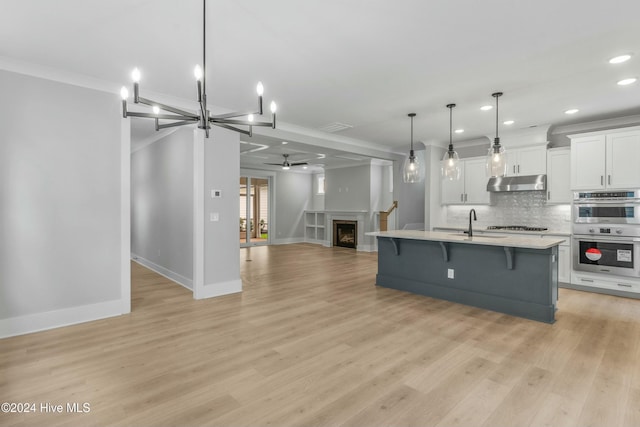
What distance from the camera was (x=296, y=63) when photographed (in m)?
3.27

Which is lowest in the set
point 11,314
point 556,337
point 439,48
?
point 556,337

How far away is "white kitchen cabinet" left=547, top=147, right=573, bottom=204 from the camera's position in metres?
5.39

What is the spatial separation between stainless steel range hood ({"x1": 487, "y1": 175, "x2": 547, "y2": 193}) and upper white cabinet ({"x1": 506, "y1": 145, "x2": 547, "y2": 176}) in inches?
4.5

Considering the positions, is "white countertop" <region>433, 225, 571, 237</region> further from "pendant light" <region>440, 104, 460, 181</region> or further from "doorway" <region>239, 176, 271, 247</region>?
"doorway" <region>239, 176, 271, 247</region>

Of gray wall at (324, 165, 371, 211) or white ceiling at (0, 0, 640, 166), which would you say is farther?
gray wall at (324, 165, 371, 211)

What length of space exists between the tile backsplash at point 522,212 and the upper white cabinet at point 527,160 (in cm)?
47

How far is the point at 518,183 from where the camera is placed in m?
5.79

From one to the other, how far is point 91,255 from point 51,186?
2.74 feet

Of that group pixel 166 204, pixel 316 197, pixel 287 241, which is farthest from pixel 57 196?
pixel 316 197

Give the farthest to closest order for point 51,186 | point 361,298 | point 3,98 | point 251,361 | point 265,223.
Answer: point 265,223, point 361,298, point 51,186, point 3,98, point 251,361

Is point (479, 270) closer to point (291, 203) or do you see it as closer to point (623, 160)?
point (623, 160)

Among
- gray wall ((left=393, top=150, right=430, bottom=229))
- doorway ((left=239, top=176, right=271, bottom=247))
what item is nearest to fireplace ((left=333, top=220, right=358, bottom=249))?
gray wall ((left=393, top=150, right=430, bottom=229))

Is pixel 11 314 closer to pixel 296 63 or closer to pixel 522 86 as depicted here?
pixel 296 63

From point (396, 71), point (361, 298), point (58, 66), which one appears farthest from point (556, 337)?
point (58, 66)
